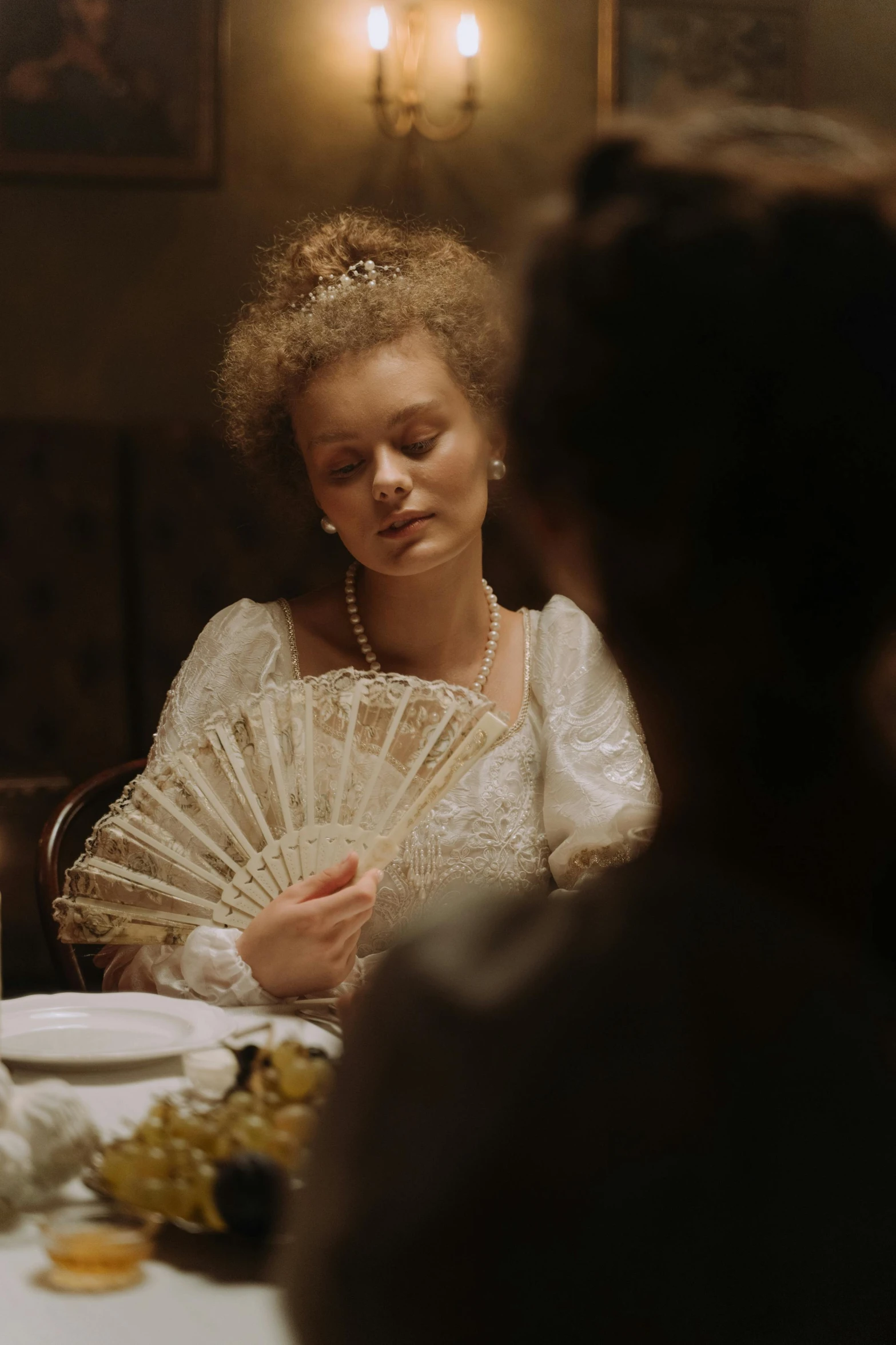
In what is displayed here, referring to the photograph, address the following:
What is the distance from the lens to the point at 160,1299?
665 mm

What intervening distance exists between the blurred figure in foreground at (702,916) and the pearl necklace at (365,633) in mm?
1534

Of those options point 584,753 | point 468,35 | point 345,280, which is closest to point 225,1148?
point 584,753

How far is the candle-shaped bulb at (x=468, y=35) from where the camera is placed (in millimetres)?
3100

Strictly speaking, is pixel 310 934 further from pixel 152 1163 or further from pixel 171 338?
pixel 171 338

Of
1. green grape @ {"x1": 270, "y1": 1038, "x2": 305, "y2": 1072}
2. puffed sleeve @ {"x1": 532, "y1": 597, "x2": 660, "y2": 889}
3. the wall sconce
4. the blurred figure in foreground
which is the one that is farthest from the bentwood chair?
the wall sconce

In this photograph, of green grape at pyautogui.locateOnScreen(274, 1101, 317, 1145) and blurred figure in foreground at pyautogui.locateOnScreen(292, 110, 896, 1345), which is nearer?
blurred figure in foreground at pyautogui.locateOnScreen(292, 110, 896, 1345)

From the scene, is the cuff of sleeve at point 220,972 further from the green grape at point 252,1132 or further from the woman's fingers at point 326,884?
the green grape at point 252,1132

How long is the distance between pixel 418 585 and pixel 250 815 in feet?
1.89

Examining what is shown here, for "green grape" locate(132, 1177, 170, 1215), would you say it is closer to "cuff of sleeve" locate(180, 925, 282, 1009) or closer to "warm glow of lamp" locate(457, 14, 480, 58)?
"cuff of sleeve" locate(180, 925, 282, 1009)

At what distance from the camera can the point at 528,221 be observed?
1.32ft

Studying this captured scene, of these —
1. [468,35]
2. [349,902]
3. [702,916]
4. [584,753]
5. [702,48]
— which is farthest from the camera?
[702,48]

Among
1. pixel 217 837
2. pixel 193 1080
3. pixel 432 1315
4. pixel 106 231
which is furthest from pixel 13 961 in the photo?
pixel 432 1315

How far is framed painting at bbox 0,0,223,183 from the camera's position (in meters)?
3.16

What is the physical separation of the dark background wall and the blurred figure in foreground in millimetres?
2400
